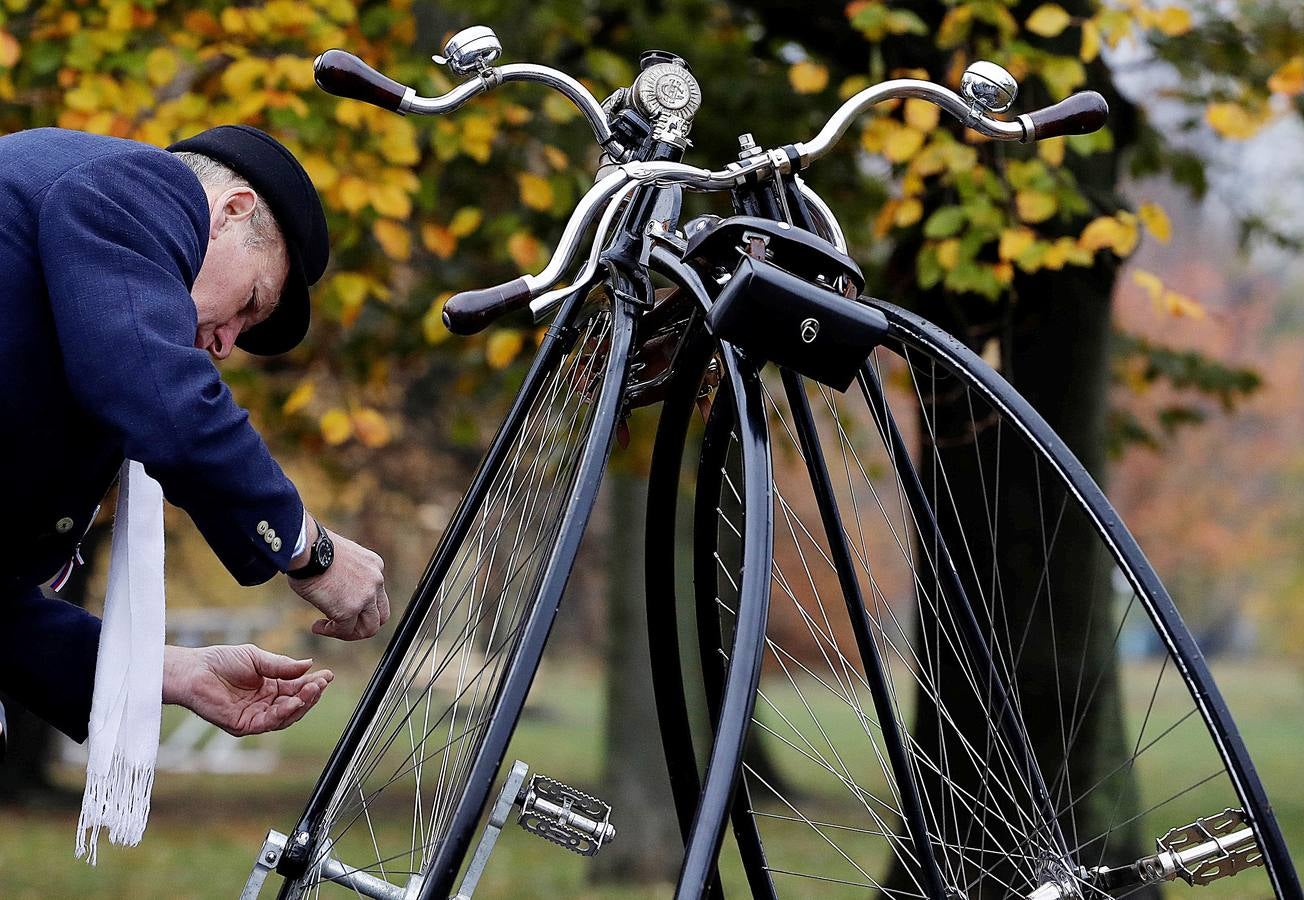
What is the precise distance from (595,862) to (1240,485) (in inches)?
1078

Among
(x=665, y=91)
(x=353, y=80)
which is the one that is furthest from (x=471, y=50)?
(x=665, y=91)

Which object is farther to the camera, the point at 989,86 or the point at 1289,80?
the point at 1289,80

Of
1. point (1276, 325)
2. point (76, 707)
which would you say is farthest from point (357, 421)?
point (1276, 325)

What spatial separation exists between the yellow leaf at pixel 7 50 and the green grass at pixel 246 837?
3.35 metres

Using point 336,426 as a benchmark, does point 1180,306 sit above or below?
above

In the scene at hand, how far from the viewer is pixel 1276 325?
118 feet

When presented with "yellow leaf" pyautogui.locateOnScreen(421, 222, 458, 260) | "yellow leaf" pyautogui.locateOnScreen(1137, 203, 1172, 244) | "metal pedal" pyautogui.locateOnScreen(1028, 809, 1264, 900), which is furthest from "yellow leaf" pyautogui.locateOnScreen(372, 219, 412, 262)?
"metal pedal" pyautogui.locateOnScreen(1028, 809, 1264, 900)

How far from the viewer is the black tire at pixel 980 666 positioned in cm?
214

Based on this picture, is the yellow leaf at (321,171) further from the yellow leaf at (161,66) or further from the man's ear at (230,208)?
the man's ear at (230,208)

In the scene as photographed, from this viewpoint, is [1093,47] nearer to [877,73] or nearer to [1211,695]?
[877,73]

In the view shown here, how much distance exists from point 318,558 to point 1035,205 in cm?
328

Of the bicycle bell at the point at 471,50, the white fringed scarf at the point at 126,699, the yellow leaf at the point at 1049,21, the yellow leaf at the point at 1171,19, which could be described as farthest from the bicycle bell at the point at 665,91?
the yellow leaf at the point at 1171,19

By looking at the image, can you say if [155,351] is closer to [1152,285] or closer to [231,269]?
[231,269]

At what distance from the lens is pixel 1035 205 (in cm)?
491
